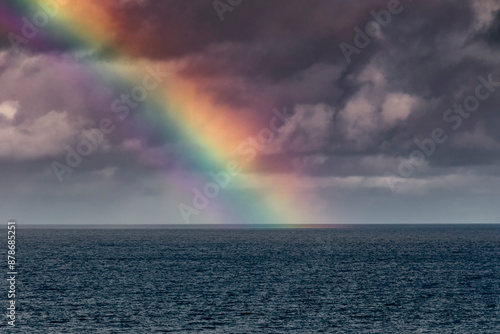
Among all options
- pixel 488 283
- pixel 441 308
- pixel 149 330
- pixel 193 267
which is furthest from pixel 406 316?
pixel 193 267

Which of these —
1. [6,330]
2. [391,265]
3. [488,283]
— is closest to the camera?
[6,330]

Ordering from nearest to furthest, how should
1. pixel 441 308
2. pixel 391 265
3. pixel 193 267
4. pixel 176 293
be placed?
pixel 441 308 → pixel 176 293 → pixel 193 267 → pixel 391 265

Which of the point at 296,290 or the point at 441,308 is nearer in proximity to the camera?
the point at 441,308

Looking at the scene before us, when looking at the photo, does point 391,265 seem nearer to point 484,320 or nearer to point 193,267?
point 193,267

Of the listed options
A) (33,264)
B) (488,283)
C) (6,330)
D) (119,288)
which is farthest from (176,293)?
(33,264)

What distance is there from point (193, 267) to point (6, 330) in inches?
2941

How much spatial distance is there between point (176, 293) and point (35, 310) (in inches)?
893

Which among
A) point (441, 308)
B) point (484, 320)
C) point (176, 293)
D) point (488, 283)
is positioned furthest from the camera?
point (488, 283)

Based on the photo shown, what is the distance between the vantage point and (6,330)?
6462cm

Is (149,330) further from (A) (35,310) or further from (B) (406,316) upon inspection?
(B) (406,316)

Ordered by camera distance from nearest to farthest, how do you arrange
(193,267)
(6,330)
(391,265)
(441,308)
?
(6,330), (441,308), (193,267), (391,265)

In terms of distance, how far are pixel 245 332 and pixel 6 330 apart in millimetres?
23900

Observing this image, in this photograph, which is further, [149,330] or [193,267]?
[193,267]

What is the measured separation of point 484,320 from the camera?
2876 inches
